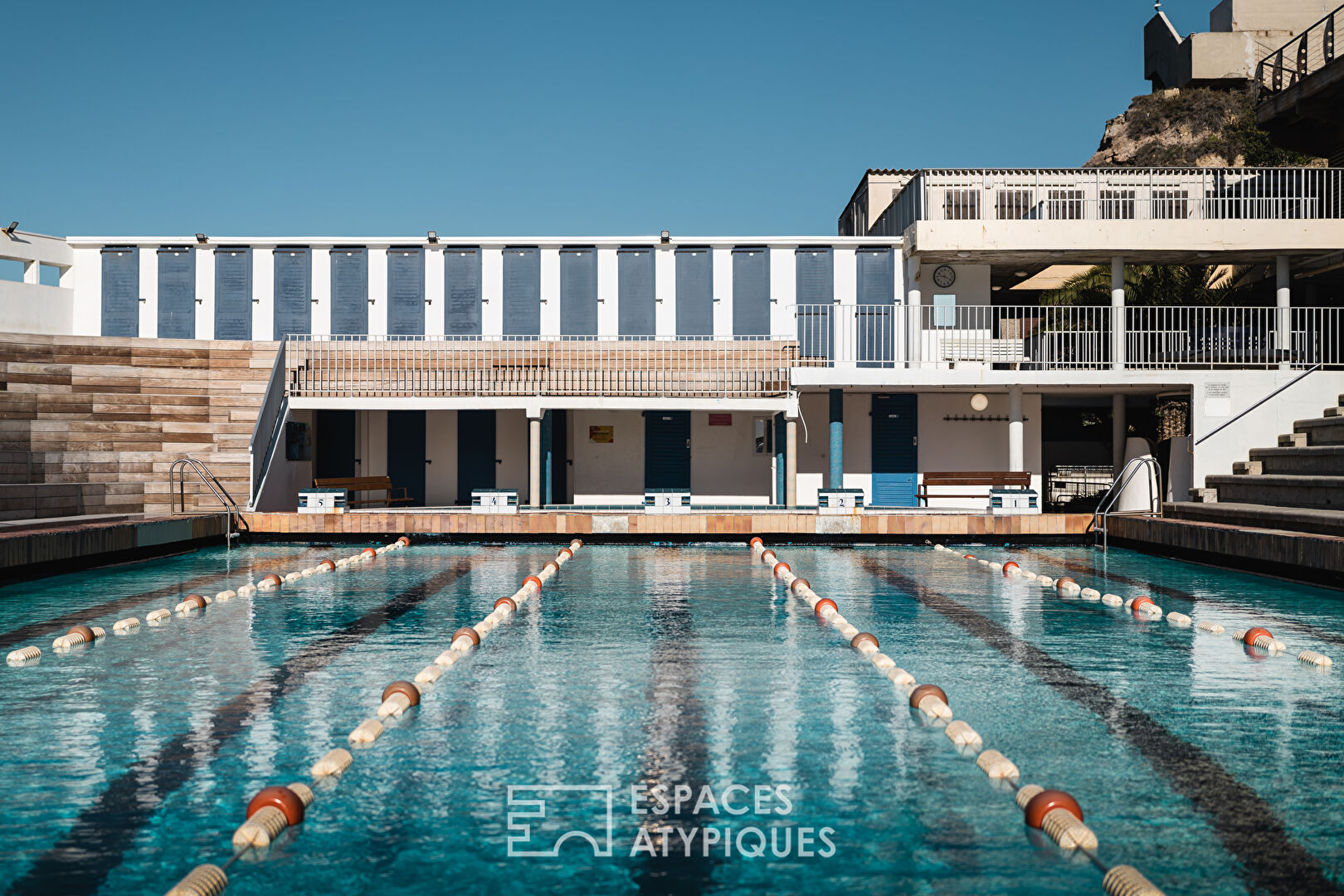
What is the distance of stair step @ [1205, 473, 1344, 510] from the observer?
47.7 feet

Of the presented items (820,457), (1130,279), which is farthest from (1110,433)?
(820,457)

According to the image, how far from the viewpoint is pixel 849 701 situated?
7.11 m

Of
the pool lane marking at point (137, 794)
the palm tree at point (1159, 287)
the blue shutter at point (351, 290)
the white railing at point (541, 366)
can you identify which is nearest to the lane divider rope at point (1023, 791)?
the pool lane marking at point (137, 794)

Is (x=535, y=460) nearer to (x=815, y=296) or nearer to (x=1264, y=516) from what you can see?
(x=815, y=296)

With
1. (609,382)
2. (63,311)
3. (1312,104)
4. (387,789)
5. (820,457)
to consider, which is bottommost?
(387,789)

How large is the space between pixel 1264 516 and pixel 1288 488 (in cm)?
129

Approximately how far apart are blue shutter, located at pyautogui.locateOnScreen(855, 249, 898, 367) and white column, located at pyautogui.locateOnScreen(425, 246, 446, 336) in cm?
943

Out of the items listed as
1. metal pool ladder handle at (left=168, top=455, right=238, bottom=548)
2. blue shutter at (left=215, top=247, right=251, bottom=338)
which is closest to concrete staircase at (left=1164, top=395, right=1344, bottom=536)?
metal pool ladder handle at (left=168, top=455, right=238, bottom=548)

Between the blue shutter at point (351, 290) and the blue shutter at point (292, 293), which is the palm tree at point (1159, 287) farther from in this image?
the blue shutter at point (292, 293)

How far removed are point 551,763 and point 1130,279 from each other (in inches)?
972

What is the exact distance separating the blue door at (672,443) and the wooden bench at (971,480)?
17.2ft

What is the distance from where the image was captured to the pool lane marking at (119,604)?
939 cm

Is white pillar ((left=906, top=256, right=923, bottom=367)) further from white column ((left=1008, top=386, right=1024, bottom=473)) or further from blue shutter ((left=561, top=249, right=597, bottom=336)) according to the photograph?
blue shutter ((left=561, top=249, right=597, bottom=336))

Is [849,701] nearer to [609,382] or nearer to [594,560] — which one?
[594,560]
